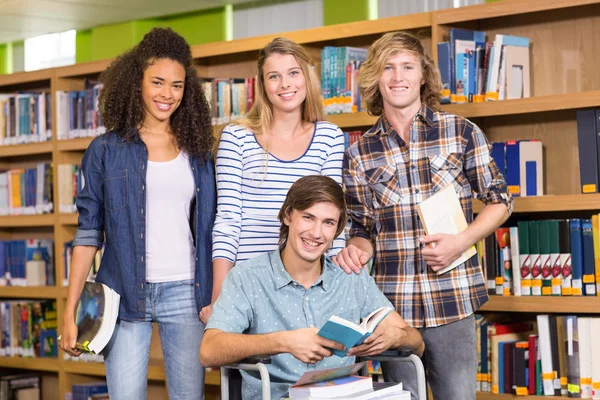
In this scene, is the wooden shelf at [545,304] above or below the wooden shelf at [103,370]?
above

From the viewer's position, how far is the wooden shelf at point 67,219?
528cm

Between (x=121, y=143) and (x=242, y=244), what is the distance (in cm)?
51

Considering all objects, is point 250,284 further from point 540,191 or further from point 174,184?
point 540,191

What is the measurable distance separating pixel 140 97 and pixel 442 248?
1.08m

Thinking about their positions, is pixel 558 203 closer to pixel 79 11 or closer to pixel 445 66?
pixel 445 66

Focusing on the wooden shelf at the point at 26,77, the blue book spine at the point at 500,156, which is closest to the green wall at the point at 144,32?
the wooden shelf at the point at 26,77

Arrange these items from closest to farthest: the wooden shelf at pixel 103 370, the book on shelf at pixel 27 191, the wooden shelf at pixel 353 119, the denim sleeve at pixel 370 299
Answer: the denim sleeve at pixel 370 299 → the wooden shelf at pixel 353 119 → the wooden shelf at pixel 103 370 → the book on shelf at pixel 27 191

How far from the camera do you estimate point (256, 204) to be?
2666 mm

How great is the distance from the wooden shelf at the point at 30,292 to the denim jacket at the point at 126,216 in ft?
9.13

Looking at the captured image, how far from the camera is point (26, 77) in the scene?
566 centimetres

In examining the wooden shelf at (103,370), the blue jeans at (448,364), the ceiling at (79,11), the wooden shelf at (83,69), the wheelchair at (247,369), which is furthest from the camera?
the ceiling at (79,11)

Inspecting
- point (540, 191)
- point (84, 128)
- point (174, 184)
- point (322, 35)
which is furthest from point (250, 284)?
point (84, 128)

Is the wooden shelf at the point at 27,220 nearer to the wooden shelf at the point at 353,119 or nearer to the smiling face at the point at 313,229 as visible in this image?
the wooden shelf at the point at 353,119

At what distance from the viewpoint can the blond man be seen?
8.52ft
